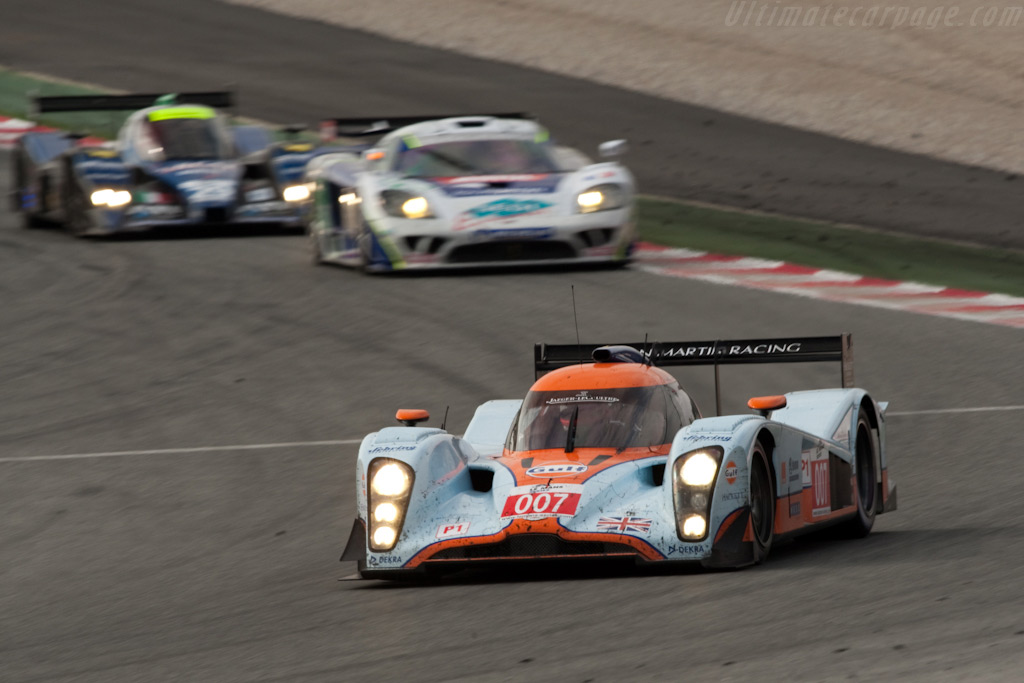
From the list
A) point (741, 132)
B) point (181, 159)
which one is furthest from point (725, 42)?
point (181, 159)

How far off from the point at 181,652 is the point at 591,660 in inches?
65.1

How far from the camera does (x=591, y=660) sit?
6090 millimetres

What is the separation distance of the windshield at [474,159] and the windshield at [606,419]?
8383mm

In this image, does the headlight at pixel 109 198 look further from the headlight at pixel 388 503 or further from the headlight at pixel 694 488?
the headlight at pixel 694 488

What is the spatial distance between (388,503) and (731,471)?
1.52 m

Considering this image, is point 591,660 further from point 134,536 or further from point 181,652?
point 134,536

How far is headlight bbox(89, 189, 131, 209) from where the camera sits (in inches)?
723

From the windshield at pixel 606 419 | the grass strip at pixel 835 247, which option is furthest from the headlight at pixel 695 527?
the grass strip at pixel 835 247

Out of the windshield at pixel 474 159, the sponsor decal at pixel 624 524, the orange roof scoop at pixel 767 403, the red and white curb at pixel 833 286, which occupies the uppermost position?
the windshield at pixel 474 159

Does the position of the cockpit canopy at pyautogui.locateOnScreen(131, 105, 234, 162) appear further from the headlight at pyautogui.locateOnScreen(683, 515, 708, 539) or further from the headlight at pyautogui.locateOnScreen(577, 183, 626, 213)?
the headlight at pyautogui.locateOnScreen(683, 515, 708, 539)

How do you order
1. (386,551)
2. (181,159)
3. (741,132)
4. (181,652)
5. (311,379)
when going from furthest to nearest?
(741,132) → (181,159) → (311,379) → (386,551) → (181,652)

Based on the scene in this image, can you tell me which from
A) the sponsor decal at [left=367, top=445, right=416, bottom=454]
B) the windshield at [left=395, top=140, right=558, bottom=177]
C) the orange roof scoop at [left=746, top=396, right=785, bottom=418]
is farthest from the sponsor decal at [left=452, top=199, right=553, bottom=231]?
the orange roof scoop at [left=746, top=396, right=785, bottom=418]

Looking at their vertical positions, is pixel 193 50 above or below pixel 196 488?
above

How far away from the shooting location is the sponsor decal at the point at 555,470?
8.04 m
